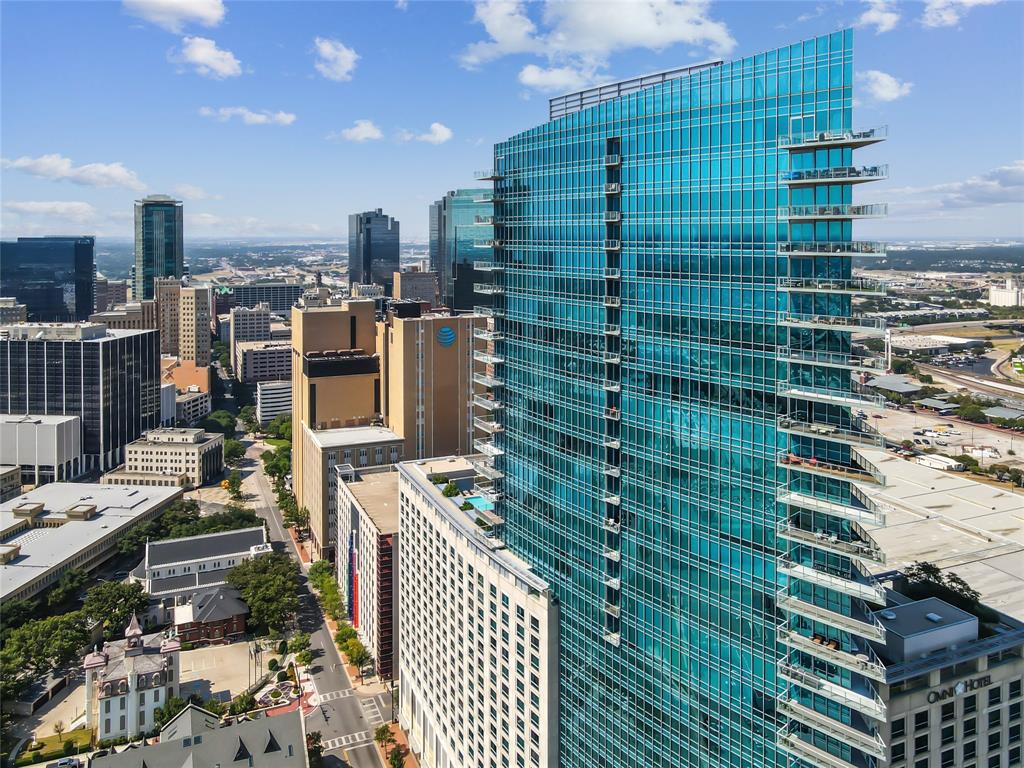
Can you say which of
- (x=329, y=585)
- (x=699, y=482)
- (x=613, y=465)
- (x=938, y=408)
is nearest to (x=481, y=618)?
(x=613, y=465)

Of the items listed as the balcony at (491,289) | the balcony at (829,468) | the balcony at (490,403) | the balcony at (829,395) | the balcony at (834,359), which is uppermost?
the balcony at (491,289)

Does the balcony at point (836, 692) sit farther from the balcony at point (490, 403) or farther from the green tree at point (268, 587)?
the green tree at point (268, 587)

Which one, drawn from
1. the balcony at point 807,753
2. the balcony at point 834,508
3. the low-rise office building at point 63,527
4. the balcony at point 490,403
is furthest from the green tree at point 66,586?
the balcony at point 834,508

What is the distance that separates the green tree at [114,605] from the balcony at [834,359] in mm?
77517

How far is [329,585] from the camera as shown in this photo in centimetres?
8912

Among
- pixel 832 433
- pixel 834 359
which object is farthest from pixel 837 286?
pixel 832 433

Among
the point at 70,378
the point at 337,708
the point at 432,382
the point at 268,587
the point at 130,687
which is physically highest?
the point at 432,382

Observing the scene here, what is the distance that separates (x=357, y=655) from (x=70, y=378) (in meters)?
98.2

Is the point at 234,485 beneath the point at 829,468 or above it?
beneath

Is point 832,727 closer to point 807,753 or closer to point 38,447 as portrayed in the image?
point 807,753

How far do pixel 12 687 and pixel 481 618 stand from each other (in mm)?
46850

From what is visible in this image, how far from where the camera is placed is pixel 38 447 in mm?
133375

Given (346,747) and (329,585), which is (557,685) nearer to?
(346,747)

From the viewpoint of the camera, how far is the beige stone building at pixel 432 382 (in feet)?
309
